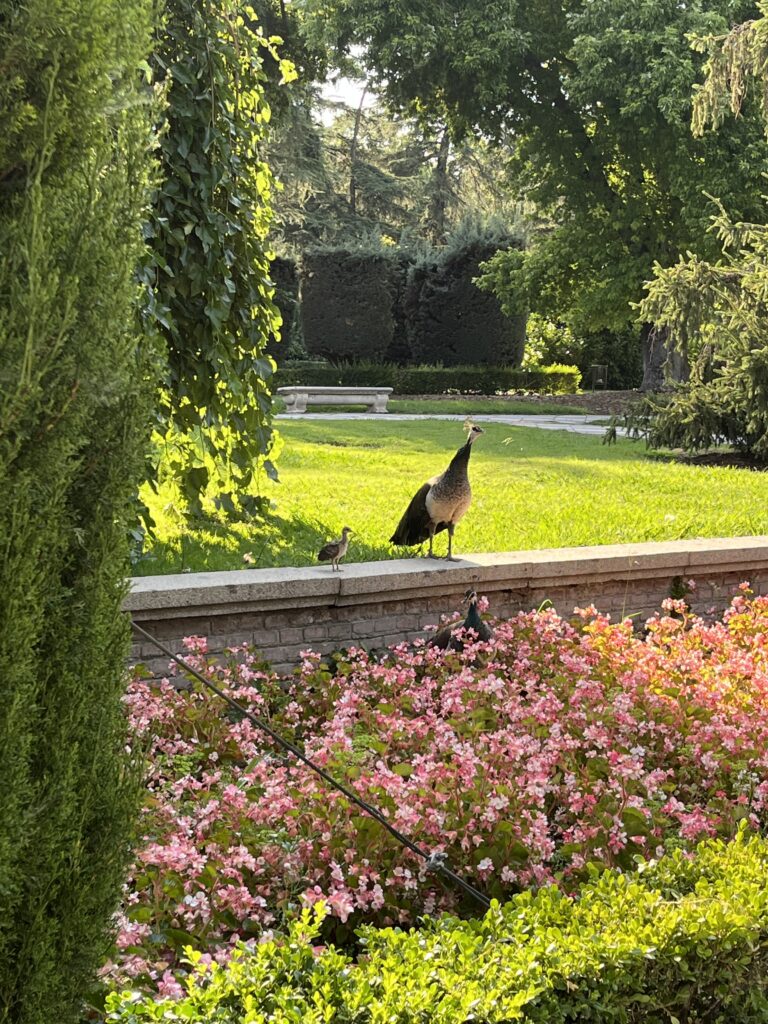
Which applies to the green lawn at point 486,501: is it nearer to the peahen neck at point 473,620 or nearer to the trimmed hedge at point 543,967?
the peahen neck at point 473,620

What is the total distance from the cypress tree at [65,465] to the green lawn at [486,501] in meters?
3.64

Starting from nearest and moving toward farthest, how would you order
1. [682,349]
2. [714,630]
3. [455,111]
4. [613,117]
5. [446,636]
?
1. [446,636]
2. [714,630]
3. [682,349]
4. [613,117]
5. [455,111]

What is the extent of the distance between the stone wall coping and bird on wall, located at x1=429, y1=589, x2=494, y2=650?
250 millimetres

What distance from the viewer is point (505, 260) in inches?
926

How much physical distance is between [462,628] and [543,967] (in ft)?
9.37

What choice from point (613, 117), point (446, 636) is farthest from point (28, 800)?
point (613, 117)

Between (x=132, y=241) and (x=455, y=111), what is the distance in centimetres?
2446

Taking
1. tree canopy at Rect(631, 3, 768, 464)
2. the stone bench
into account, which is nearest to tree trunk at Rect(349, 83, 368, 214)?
the stone bench

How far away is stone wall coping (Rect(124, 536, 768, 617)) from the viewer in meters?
4.87

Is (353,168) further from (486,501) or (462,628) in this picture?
(462,628)

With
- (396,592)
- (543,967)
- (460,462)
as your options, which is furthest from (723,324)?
(543,967)

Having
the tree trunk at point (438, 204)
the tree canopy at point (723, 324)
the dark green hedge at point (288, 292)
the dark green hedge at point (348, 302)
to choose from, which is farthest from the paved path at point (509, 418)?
the tree trunk at point (438, 204)

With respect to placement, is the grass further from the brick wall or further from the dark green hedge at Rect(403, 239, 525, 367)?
the brick wall

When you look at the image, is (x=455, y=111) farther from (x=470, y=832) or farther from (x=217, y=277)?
(x=470, y=832)
